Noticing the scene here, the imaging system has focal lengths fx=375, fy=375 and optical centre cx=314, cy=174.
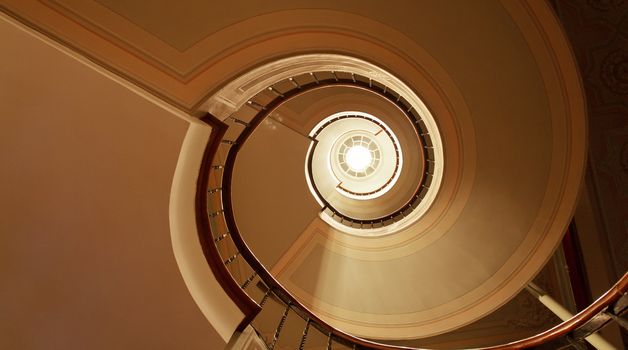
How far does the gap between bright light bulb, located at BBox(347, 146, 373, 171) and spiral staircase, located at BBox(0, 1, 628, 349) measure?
1.35m

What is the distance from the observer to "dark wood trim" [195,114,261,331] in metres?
2.92

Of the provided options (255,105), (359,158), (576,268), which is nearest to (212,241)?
(255,105)

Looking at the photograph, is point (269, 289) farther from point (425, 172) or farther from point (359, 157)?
point (359, 157)

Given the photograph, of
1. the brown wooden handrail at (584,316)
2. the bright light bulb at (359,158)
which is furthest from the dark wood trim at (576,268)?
the bright light bulb at (359,158)

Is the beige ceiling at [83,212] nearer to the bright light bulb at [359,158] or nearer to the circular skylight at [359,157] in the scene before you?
the circular skylight at [359,157]

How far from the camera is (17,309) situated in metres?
2.62

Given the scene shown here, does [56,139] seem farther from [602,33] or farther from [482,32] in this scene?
[602,33]

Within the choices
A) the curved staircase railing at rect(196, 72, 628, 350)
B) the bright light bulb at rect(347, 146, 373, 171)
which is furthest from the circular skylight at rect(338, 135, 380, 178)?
the curved staircase railing at rect(196, 72, 628, 350)

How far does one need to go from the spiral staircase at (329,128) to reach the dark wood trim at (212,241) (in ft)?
0.05

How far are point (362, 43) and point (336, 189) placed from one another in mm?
4186

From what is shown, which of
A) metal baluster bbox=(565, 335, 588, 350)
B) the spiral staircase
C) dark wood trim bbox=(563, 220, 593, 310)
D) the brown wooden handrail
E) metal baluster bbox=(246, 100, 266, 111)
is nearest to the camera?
the brown wooden handrail

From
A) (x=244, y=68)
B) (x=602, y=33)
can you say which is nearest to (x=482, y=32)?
(x=602, y=33)

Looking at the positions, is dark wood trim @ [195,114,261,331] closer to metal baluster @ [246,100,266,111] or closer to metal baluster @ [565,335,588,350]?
metal baluster @ [246,100,266,111]

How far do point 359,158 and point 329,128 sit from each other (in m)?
1.46
